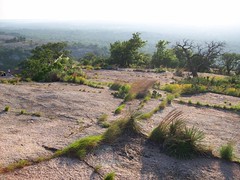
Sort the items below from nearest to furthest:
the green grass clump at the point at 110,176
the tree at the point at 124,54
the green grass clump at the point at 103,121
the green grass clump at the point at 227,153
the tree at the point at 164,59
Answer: the green grass clump at the point at 110,176, the green grass clump at the point at 227,153, the green grass clump at the point at 103,121, the tree at the point at 124,54, the tree at the point at 164,59

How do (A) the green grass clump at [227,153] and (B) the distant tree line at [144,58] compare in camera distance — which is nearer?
(A) the green grass clump at [227,153]

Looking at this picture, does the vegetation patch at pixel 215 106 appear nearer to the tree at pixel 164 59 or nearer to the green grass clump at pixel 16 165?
the green grass clump at pixel 16 165

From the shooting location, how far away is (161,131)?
6.53 meters

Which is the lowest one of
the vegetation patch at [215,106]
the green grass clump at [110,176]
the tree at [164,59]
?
the tree at [164,59]

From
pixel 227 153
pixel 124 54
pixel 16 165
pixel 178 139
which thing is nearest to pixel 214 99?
pixel 227 153

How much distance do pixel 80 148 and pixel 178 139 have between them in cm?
206

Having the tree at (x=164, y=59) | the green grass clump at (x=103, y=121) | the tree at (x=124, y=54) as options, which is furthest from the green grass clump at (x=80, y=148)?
the tree at (x=164, y=59)

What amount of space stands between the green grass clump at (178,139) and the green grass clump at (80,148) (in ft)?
4.48

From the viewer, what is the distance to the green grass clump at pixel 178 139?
6125 millimetres

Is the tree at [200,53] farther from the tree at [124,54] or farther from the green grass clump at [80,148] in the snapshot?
the green grass clump at [80,148]

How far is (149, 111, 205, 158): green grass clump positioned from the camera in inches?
241

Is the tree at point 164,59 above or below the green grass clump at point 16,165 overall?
below

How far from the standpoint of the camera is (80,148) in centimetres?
585

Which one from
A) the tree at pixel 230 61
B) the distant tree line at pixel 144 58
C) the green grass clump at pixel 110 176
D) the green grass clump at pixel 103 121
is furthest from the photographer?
the tree at pixel 230 61
